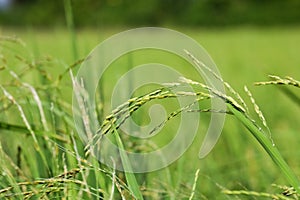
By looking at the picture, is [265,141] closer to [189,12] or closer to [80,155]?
[80,155]

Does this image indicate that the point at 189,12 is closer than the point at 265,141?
No

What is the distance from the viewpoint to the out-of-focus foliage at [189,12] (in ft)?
54.9

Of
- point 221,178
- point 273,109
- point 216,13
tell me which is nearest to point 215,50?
point 273,109

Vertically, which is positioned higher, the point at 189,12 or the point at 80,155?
the point at 189,12

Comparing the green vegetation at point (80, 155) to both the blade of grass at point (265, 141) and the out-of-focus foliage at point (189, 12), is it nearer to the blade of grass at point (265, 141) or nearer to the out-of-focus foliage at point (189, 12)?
the blade of grass at point (265, 141)

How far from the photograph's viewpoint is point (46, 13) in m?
19.5

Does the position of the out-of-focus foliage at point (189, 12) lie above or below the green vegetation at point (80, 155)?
above

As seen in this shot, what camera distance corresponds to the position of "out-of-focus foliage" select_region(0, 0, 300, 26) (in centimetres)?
1672

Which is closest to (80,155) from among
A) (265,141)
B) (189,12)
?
(265,141)

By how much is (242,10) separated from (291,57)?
1072cm

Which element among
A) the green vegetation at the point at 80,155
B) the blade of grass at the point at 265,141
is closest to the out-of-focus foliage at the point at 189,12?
the green vegetation at the point at 80,155

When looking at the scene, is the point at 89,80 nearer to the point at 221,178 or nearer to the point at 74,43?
the point at 74,43

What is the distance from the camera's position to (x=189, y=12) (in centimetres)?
1738

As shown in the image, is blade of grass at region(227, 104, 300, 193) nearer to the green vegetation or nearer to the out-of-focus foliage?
the green vegetation
